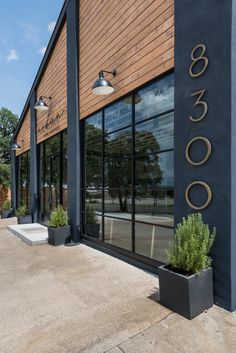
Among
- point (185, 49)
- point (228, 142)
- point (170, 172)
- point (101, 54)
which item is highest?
point (101, 54)

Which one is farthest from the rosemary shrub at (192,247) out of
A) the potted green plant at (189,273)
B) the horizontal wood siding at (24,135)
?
the horizontal wood siding at (24,135)

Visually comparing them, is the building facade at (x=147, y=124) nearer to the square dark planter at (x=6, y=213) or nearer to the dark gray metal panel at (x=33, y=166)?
the dark gray metal panel at (x=33, y=166)

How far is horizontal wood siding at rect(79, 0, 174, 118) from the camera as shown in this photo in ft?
14.7

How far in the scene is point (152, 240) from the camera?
5082mm

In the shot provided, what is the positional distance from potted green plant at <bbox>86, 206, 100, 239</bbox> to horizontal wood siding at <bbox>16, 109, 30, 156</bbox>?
7.25 m

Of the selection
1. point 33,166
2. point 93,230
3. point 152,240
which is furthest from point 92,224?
point 33,166

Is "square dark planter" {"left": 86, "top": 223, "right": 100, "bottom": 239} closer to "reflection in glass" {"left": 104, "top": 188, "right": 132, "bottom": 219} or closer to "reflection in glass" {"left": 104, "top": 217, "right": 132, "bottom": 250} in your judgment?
"reflection in glass" {"left": 104, "top": 217, "right": 132, "bottom": 250}

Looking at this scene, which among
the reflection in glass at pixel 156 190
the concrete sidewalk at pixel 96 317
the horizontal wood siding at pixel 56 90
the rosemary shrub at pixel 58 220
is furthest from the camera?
the horizontal wood siding at pixel 56 90

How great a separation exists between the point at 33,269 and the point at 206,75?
14.3 ft

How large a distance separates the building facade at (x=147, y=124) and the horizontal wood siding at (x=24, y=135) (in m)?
4.02

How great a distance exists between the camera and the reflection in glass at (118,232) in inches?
220

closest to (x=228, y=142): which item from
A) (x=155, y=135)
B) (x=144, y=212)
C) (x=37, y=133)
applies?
(x=155, y=135)

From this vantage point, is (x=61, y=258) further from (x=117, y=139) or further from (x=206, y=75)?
(x=206, y=75)

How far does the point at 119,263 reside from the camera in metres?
5.29
